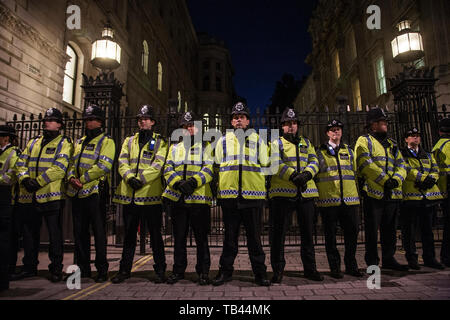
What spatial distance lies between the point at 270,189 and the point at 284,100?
45668 mm

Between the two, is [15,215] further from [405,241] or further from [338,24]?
[338,24]

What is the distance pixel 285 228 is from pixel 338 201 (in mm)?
886

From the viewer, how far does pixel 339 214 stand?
4.11 meters

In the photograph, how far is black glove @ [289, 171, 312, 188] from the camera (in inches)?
145

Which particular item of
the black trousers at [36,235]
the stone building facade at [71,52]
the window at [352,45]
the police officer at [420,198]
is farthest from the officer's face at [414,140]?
the window at [352,45]

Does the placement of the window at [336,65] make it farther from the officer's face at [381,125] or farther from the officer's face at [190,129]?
the officer's face at [190,129]

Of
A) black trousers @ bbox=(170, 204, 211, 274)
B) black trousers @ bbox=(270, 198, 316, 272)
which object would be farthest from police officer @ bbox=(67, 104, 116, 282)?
black trousers @ bbox=(270, 198, 316, 272)

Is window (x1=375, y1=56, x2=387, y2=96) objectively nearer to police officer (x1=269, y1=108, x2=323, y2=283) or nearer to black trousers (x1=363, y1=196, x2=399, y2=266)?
black trousers (x1=363, y1=196, x2=399, y2=266)

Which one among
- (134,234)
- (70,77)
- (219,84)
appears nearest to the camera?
(134,234)

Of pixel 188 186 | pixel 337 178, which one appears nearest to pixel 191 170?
pixel 188 186

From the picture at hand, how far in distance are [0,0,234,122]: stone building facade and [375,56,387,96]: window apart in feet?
40.6

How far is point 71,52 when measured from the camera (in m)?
11.6

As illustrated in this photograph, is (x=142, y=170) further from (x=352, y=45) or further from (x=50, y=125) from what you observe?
(x=352, y=45)
